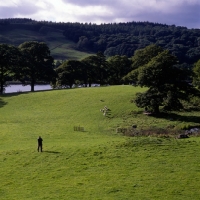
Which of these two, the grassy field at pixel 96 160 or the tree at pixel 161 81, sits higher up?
the tree at pixel 161 81

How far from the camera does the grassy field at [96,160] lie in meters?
26.0

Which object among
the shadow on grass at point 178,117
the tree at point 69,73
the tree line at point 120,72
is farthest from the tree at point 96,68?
the shadow on grass at point 178,117

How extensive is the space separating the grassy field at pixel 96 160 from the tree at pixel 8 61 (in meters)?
36.7

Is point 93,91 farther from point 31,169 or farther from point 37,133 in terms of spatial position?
point 31,169

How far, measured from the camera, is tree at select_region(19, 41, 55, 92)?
95.1 metres

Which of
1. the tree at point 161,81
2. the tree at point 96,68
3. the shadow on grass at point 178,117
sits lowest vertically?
the shadow on grass at point 178,117

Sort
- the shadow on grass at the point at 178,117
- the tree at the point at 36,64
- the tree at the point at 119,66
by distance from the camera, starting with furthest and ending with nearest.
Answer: the tree at the point at 119,66 → the tree at the point at 36,64 → the shadow on grass at the point at 178,117

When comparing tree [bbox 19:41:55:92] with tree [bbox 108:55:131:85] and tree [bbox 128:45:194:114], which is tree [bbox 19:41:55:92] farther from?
tree [bbox 128:45:194:114]

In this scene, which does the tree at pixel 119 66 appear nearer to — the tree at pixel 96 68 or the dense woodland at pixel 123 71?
the dense woodland at pixel 123 71

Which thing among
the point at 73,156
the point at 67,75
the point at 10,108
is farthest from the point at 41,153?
the point at 67,75

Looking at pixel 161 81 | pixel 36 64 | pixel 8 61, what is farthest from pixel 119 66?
pixel 161 81

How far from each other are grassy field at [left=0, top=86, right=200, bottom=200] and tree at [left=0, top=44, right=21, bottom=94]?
36.7 metres

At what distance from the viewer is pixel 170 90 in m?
54.4

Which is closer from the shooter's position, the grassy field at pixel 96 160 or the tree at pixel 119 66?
the grassy field at pixel 96 160
